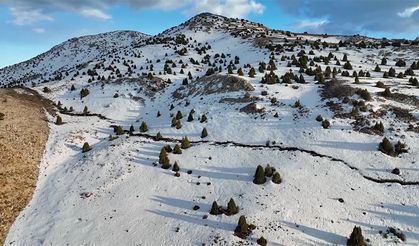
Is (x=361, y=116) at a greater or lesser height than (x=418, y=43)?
lesser

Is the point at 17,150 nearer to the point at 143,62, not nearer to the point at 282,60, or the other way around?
the point at 282,60

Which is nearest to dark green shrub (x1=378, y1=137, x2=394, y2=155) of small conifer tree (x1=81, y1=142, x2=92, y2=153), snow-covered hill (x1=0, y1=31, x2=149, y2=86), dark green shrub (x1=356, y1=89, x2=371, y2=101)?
dark green shrub (x1=356, y1=89, x2=371, y2=101)

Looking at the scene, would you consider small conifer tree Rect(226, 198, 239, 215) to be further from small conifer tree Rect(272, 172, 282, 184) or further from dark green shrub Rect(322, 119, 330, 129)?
dark green shrub Rect(322, 119, 330, 129)

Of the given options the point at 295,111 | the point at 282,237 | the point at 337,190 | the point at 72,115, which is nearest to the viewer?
the point at 282,237

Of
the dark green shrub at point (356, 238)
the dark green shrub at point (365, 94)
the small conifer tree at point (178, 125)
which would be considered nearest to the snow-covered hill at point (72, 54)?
→ the small conifer tree at point (178, 125)

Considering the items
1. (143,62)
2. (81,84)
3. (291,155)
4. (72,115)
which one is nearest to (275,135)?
(291,155)

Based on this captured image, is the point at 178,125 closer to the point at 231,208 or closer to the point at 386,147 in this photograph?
the point at 231,208

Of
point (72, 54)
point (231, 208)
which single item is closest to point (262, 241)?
point (231, 208)

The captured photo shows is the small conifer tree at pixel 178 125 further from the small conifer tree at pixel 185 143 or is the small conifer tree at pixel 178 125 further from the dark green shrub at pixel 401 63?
the dark green shrub at pixel 401 63
